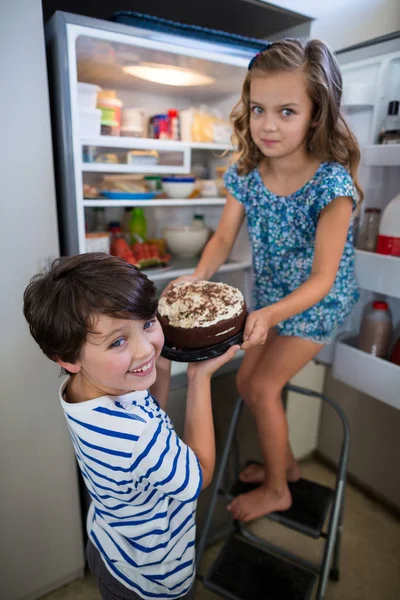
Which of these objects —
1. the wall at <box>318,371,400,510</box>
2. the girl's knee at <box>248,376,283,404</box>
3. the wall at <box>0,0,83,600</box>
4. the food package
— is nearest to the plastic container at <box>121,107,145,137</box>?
the food package

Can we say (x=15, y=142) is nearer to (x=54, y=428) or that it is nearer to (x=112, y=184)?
(x=112, y=184)

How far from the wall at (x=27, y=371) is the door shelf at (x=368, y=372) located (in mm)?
828

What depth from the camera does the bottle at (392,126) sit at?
1166 mm

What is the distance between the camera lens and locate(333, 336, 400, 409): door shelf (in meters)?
1.21

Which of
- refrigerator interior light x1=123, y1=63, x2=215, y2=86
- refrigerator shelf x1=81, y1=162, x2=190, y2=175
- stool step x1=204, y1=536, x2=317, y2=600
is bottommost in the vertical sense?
stool step x1=204, y1=536, x2=317, y2=600

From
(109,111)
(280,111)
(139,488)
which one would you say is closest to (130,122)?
(109,111)

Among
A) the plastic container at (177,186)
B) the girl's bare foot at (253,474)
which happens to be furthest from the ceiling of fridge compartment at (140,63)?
the girl's bare foot at (253,474)

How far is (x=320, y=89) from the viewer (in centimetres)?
100

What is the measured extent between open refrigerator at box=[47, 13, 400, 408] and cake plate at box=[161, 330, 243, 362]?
0.44 metres

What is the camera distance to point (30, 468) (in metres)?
1.24

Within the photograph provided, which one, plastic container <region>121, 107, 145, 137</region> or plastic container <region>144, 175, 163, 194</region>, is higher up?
plastic container <region>121, 107, 145, 137</region>

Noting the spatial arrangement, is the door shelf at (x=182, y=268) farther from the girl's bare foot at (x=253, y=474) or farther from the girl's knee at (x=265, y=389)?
the girl's bare foot at (x=253, y=474)

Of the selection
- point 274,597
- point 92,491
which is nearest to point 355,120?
point 92,491

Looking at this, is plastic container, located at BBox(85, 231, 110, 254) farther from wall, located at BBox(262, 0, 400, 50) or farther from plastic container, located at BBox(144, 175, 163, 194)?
wall, located at BBox(262, 0, 400, 50)
